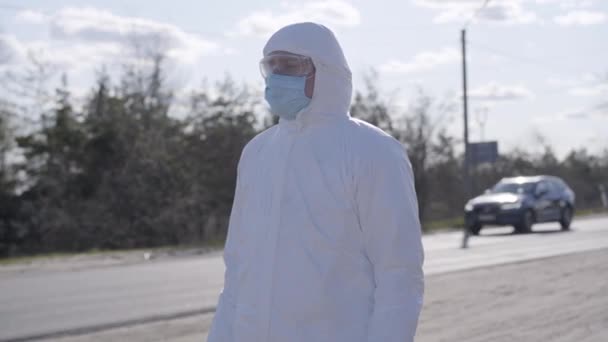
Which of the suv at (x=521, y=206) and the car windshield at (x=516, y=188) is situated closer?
the suv at (x=521, y=206)

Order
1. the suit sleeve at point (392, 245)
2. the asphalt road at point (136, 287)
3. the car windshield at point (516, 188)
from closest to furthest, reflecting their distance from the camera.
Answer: the suit sleeve at point (392, 245), the asphalt road at point (136, 287), the car windshield at point (516, 188)

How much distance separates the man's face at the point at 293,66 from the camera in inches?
133

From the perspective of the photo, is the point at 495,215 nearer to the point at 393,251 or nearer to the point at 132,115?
the point at 132,115

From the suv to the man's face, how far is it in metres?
24.9

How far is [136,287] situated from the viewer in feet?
50.2

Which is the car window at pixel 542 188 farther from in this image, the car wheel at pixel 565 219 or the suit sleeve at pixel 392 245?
the suit sleeve at pixel 392 245

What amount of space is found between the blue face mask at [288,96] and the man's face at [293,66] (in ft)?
0.05

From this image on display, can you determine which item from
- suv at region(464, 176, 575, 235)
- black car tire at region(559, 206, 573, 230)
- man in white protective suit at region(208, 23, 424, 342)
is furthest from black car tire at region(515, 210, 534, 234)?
man in white protective suit at region(208, 23, 424, 342)

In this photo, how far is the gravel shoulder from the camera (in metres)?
8.74

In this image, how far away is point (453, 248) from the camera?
885 inches

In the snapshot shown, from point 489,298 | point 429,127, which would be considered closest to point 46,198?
point 429,127

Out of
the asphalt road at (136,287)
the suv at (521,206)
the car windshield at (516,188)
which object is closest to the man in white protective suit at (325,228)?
the asphalt road at (136,287)

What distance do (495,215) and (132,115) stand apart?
15.5 m

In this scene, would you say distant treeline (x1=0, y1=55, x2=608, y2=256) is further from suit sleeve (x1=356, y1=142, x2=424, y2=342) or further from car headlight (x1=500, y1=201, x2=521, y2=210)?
A: suit sleeve (x1=356, y1=142, x2=424, y2=342)
